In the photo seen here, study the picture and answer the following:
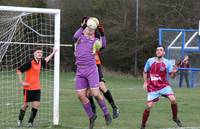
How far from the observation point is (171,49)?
35.5 meters

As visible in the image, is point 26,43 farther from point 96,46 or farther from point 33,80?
point 96,46

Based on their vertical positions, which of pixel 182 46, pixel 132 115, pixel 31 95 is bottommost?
pixel 132 115

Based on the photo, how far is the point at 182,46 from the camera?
34875mm

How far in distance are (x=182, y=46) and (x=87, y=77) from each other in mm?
23616

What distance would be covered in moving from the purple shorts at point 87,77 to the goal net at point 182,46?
76.6 ft

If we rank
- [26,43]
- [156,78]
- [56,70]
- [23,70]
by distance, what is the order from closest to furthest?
[156,78] < [56,70] < [23,70] < [26,43]

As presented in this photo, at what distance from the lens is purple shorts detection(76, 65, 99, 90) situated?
38.8ft

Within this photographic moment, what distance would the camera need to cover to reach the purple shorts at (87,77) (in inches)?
465

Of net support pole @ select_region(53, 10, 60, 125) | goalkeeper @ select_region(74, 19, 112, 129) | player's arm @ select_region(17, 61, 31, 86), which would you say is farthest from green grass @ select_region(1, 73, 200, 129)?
goalkeeper @ select_region(74, 19, 112, 129)

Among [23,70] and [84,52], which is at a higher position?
[84,52]

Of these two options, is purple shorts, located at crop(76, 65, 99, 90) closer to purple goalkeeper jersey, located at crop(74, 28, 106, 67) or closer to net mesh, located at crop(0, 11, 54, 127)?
purple goalkeeper jersey, located at crop(74, 28, 106, 67)

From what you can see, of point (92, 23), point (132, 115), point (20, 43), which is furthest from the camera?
point (132, 115)

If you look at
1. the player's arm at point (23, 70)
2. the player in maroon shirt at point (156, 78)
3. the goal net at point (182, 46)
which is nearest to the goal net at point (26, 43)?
the player's arm at point (23, 70)

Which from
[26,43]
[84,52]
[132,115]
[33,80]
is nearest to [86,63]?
[84,52]
